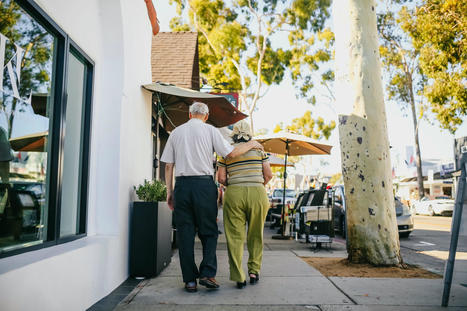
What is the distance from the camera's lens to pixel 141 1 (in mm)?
6359

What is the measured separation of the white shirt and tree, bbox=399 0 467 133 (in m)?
12.1

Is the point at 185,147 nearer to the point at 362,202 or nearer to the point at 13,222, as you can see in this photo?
the point at 13,222

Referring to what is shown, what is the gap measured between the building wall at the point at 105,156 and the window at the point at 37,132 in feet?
0.57

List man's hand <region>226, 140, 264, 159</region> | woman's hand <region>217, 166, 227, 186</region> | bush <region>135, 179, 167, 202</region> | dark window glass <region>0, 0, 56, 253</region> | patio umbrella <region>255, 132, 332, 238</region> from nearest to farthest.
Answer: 1. dark window glass <region>0, 0, 56, 253</region>
2. man's hand <region>226, 140, 264, 159</region>
3. woman's hand <region>217, 166, 227, 186</region>
4. bush <region>135, 179, 167, 202</region>
5. patio umbrella <region>255, 132, 332, 238</region>

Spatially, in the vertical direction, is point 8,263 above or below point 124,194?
below

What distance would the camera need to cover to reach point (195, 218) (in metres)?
4.49

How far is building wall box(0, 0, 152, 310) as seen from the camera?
3.34m

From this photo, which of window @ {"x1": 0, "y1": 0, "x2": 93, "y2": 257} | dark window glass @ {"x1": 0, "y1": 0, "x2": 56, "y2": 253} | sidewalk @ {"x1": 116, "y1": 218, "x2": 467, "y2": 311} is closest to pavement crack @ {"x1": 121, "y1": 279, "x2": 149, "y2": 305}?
sidewalk @ {"x1": 116, "y1": 218, "x2": 467, "y2": 311}

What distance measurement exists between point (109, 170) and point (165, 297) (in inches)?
67.2

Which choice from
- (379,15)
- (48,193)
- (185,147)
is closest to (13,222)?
(48,193)

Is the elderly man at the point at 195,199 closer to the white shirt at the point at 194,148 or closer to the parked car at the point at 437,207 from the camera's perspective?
the white shirt at the point at 194,148

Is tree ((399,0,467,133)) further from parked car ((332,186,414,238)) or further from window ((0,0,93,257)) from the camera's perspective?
window ((0,0,93,257))

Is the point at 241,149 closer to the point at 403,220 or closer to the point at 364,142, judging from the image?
the point at 364,142

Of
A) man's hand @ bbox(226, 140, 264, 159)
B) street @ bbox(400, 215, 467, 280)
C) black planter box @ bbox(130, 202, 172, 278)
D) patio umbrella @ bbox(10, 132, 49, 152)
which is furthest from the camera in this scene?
street @ bbox(400, 215, 467, 280)
